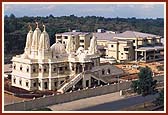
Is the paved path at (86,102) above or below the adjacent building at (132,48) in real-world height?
below

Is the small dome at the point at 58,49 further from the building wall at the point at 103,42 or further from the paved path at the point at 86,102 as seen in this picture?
the building wall at the point at 103,42

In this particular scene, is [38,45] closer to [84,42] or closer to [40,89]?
[40,89]

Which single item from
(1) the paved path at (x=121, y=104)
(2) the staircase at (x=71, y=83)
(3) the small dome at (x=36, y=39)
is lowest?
(1) the paved path at (x=121, y=104)

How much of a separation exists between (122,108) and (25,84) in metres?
4.47

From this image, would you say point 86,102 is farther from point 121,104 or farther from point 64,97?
point 121,104

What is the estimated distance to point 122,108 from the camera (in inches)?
597

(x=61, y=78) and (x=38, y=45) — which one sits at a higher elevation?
(x=38, y=45)

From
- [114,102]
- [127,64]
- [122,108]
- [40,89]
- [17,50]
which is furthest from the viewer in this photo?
[17,50]

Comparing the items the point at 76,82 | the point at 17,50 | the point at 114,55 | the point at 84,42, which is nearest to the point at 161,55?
the point at 114,55

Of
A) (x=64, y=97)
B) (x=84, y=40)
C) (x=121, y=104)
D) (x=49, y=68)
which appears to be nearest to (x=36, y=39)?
(x=49, y=68)

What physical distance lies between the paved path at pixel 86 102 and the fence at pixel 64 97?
0.26 m

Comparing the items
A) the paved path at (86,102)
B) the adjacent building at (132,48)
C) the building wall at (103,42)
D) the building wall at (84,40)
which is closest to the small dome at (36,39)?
the paved path at (86,102)

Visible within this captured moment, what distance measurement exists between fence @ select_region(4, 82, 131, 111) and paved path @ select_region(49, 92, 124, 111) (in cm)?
26

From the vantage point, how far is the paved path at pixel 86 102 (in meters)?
15.4
